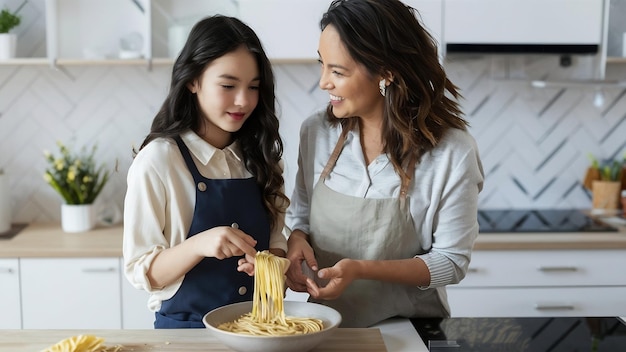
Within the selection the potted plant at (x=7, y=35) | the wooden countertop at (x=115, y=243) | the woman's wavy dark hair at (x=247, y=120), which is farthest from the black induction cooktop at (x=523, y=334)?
the potted plant at (x=7, y=35)

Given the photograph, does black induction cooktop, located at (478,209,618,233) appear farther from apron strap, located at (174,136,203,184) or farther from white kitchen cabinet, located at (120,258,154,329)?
apron strap, located at (174,136,203,184)

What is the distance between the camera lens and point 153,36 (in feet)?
10.5

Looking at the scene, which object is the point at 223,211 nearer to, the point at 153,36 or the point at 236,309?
the point at 236,309

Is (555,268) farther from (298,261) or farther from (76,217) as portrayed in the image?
(76,217)

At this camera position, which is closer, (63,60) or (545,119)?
(63,60)

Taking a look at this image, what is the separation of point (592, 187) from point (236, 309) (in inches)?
87.2

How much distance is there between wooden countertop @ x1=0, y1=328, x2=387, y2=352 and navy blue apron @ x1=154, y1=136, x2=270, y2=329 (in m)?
0.10

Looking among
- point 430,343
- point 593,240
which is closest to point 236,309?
point 430,343

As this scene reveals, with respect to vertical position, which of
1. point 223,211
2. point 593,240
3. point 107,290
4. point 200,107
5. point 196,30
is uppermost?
point 196,30

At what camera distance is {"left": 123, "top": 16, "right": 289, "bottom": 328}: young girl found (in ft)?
5.73

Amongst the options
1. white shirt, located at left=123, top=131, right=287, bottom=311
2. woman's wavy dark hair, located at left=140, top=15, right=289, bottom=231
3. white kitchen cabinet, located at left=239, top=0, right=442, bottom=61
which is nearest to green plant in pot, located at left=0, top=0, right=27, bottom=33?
white kitchen cabinet, located at left=239, top=0, right=442, bottom=61

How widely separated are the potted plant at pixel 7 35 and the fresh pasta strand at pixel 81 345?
1.84 m

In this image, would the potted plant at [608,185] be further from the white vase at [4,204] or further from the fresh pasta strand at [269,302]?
the white vase at [4,204]

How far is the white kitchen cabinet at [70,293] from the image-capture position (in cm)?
288
